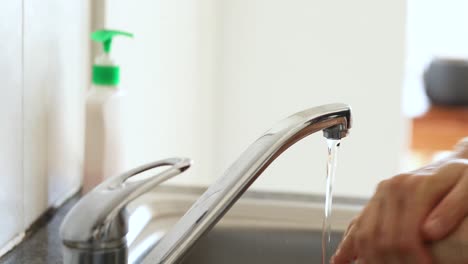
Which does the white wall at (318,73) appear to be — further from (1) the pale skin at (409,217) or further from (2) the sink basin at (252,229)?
(1) the pale skin at (409,217)

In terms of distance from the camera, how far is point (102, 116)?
75cm

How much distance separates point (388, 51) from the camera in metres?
1.72

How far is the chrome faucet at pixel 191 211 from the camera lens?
393mm

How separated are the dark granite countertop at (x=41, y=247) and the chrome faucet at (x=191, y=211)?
0.17 m

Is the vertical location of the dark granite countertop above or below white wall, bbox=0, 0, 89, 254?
below

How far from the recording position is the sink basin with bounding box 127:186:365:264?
75 centimetres

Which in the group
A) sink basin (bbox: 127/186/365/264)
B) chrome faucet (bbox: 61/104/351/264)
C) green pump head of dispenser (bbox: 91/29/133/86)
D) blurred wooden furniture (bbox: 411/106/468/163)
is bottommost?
blurred wooden furniture (bbox: 411/106/468/163)

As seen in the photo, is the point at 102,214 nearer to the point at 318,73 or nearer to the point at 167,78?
the point at 167,78

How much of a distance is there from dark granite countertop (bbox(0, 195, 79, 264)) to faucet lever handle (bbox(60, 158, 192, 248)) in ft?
0.64

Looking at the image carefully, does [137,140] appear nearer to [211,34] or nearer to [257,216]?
[257,216]

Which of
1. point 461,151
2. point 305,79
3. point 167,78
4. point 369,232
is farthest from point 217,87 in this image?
point 369,232

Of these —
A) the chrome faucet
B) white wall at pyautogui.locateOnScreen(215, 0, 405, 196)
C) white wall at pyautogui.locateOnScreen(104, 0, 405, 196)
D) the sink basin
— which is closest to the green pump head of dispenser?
the sink basin

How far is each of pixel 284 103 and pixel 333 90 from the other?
0.37ft

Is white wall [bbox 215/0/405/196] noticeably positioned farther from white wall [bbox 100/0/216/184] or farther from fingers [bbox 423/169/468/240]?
fingers [bbox 423/169/468/240]
